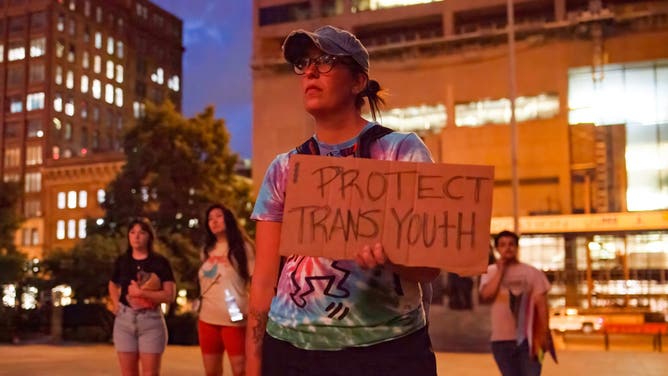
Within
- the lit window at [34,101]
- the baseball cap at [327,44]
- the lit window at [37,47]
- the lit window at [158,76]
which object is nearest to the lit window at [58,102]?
the lit window at [34,101]

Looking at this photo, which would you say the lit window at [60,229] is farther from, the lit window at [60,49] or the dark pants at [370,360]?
the dark pants at [370,360]

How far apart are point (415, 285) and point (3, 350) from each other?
57.5 feet

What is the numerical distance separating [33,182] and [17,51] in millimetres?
14663

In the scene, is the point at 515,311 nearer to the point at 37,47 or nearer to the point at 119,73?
the point at 37,47

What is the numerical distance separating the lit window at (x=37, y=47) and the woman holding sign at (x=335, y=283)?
8386 centimetres

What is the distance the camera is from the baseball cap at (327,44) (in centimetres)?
262

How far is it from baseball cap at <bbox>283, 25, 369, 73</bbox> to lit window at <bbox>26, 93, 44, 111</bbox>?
83.8 metres

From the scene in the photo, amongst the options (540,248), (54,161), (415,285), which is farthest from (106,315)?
(54,161)

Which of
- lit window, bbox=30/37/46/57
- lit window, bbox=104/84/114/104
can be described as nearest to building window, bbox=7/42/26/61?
lit window, bbox=30/37/46/57

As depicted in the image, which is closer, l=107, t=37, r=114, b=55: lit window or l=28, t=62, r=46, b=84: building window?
l=28, t=62, r=46, b=84: building window

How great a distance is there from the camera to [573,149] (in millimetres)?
44375

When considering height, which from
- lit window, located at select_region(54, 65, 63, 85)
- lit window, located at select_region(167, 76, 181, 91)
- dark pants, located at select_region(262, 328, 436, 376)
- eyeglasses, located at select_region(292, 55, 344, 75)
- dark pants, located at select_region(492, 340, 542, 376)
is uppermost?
lit window, located at select_region(167, 76, 181, 91)

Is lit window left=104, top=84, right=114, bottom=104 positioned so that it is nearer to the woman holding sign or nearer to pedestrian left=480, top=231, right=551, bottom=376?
pedestrian left=480, top=231, right=551, bottom=376

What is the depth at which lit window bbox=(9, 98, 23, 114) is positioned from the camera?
8262 centimetres
